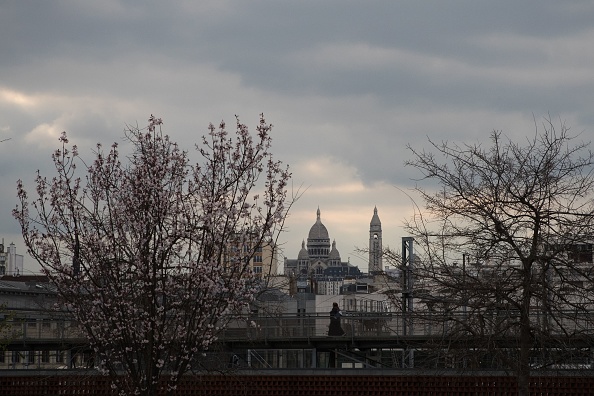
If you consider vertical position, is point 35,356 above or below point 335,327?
below

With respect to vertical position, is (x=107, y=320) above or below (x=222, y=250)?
below

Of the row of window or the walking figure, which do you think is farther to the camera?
the row of window

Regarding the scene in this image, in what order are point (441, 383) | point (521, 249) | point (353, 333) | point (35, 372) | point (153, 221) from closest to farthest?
point (153, 221) < point (521, 249) < point (441, 383) < point (35, 372) < point (353, 333)

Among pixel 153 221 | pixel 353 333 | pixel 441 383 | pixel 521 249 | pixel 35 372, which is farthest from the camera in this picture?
pixel 353 333

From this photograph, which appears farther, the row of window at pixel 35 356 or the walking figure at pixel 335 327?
the row of window at pixel 35 356

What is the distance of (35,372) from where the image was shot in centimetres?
3303

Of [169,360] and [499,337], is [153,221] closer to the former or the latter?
[169,360]

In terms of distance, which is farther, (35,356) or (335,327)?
(35,356)

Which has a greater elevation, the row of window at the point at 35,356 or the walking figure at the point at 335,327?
the walking figure at the point at 335,327

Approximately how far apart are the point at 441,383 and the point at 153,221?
594 inches

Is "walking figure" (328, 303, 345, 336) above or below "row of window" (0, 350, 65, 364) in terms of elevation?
above

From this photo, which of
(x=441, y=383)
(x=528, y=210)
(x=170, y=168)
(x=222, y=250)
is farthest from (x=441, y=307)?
(x=441, y=383)

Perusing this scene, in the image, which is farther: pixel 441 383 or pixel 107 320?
pixel 441 383

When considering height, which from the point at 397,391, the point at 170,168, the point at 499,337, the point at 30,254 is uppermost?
the point at 170,168
